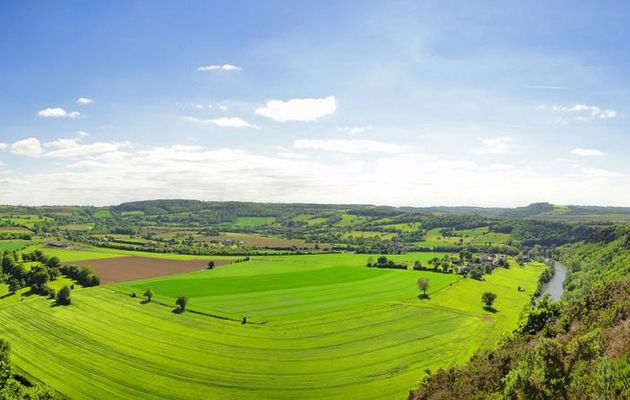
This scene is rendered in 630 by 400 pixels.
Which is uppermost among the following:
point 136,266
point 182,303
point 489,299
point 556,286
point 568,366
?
point 568,366

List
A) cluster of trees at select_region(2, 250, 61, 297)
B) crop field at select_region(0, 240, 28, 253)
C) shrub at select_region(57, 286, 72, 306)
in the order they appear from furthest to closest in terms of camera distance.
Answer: crop field at select_region(0, 240, 28, 253) → cluster of trees at select_region(2, 250, 61, 297) → shrub at select_region(57, 286, 72, 306)

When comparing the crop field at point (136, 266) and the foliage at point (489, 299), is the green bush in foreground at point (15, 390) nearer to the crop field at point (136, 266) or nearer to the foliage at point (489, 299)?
the crop field at point (136, 266)

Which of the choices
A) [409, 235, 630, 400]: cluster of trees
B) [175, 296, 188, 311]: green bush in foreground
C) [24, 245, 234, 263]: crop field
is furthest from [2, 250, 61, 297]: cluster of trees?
[409, 235, 630, 400]: cluster of trees

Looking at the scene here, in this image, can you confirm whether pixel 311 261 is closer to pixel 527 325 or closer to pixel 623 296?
pixel 527 325

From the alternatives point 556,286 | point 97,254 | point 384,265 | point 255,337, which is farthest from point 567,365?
point 97,254

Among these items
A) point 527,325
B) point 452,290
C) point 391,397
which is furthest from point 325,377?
point 452,290

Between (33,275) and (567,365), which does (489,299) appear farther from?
(33,275)

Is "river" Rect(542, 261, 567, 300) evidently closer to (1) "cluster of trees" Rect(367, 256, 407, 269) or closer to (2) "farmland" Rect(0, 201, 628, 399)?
(2) "farmland" Rect(0, 201, 628, 399)

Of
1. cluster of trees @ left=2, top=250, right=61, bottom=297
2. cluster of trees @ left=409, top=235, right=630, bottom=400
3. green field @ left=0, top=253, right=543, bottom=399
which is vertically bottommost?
green field @ left=0, top=253, right=543, bottom=399
